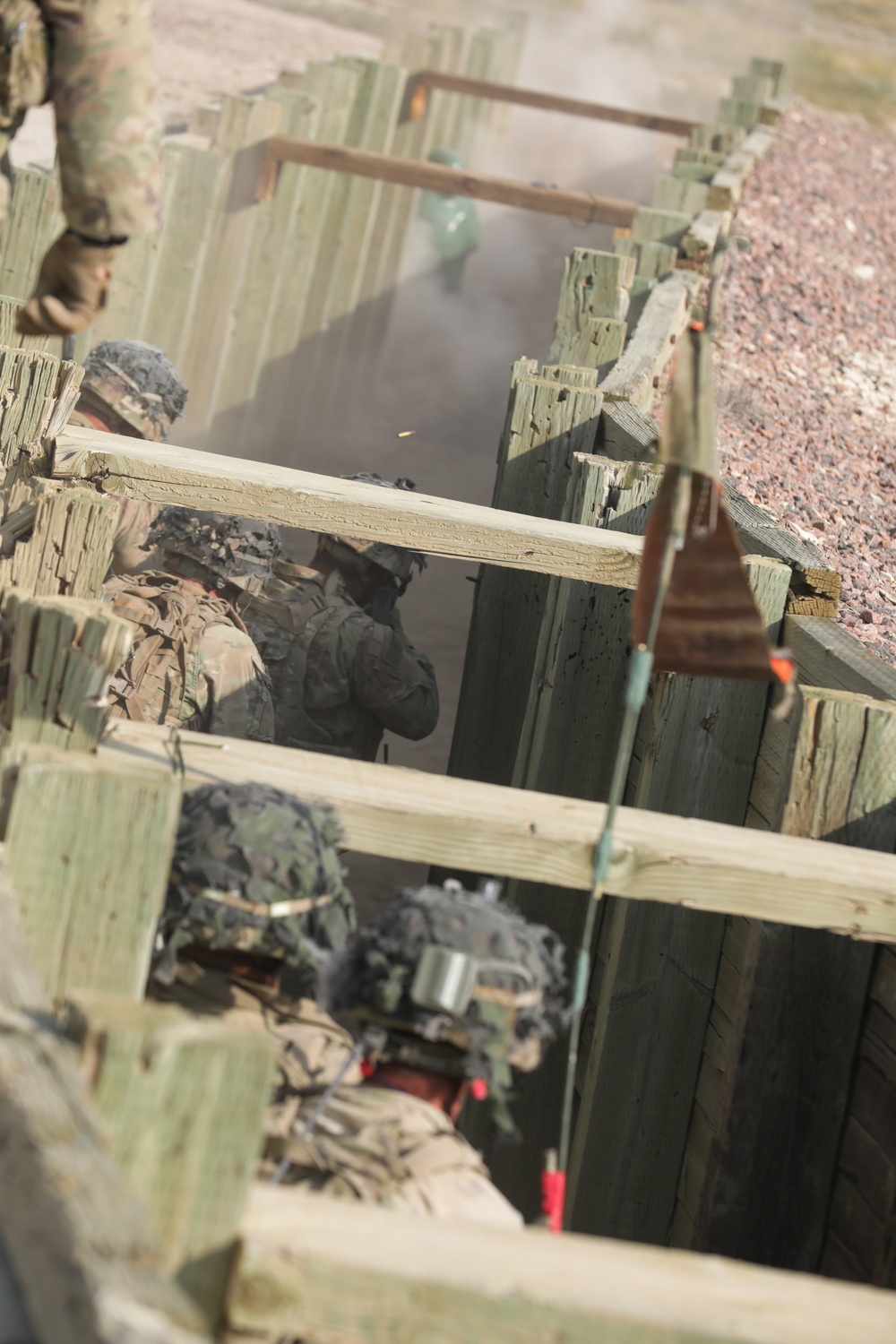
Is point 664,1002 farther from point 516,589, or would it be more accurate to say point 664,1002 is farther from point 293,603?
point 293,603

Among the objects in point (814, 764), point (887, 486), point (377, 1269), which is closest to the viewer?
point (377, 1269)

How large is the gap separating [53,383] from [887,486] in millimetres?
4005

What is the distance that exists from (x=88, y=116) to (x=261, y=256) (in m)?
7.78

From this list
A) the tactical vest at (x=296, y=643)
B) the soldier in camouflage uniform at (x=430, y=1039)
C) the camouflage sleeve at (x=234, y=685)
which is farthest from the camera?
the tactical vest at (x=296, y=643)

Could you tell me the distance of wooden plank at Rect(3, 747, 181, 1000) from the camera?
2227mm

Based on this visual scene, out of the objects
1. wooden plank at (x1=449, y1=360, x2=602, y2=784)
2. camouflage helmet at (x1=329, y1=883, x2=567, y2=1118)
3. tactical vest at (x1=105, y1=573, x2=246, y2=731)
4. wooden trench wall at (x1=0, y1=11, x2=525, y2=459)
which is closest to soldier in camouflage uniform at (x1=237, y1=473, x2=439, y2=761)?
wooden plank at (x1=449, y1=360, x2=602, y2=784)

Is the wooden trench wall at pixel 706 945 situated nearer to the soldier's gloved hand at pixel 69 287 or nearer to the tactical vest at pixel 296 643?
the tactical vest at pixel 296 643

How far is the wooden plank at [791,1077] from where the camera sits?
3096mm

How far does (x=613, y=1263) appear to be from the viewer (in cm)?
173

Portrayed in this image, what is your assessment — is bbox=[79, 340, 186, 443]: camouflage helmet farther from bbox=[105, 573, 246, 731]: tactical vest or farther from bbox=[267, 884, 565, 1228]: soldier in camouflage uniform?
bbox=[267, 884, 565, 1228]: soldier in camouflage uniform

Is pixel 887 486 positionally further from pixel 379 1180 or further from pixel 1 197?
pixel 379 1180

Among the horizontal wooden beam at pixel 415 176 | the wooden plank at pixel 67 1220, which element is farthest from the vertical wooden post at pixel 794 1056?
the horizontal wooden beam at pixel 415 176

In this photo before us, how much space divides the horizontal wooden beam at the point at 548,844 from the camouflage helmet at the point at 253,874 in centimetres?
5

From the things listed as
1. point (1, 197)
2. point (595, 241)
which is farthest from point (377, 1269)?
point (595, 241)
